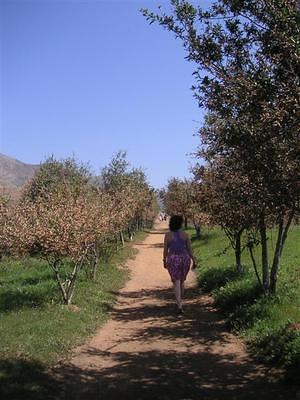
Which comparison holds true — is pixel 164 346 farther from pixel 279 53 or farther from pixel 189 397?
pixel 279 53

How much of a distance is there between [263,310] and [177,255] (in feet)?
6.82

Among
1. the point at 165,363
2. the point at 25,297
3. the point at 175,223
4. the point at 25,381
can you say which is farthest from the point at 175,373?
the point at 25,297

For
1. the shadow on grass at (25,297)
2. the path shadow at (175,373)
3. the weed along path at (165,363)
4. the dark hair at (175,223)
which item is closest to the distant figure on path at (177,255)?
the dark hair at (175,223)

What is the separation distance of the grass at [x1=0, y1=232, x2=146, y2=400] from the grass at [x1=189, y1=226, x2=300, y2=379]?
2734 millimetres

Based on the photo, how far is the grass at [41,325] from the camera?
7.07m

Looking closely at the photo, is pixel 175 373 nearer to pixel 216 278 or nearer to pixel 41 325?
pixel 41 325

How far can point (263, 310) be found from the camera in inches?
406

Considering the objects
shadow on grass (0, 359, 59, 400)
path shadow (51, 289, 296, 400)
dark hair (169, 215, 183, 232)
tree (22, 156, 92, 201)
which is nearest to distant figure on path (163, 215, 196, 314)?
dark hair (169, 215, 183, 232)

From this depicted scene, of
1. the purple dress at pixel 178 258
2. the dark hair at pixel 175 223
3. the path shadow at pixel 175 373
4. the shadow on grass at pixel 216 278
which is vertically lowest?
the path shadow at pixel 175 373

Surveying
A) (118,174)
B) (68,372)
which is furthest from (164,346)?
(118,174)

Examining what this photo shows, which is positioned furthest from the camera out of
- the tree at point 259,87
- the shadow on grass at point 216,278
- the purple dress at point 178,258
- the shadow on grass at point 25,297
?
the shadow on grass at point 216,278

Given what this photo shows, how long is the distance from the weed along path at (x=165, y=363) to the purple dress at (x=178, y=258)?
920 millimetres

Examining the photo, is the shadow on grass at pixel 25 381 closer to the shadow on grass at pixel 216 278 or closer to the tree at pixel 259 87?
the tree at pixel 259 87

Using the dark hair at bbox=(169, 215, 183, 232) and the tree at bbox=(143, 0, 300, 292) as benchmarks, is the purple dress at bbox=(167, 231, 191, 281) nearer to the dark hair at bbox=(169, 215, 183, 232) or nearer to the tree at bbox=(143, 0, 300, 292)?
the dark hair at bbox=(169, 215, 183, 232)
